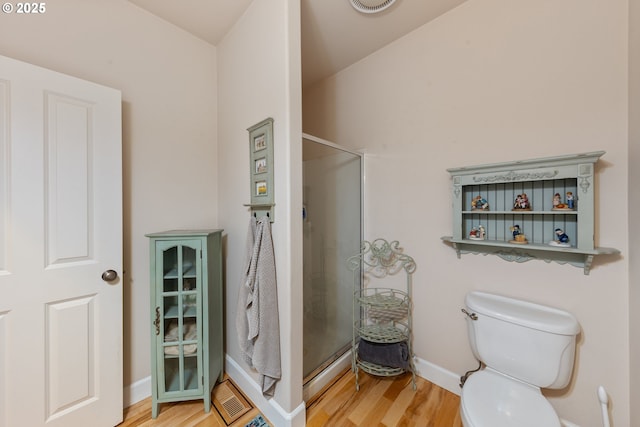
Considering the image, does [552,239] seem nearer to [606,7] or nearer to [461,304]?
[461,304]

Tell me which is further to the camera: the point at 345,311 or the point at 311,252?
the point at 345,311

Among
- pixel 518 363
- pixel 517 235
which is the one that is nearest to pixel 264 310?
pixel 518 363

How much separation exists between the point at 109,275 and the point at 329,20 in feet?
6.94

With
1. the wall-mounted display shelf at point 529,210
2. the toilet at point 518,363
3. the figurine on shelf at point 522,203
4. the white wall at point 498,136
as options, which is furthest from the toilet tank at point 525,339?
the figurine on shelf at point 522,203

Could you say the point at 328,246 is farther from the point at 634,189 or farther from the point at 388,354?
the point at 634,189

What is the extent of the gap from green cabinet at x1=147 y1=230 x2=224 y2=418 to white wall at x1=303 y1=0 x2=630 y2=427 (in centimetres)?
130

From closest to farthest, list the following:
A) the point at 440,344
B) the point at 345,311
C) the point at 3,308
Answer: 1. the point at 3,308
2. the point at 440,344
3. the point at 345,311

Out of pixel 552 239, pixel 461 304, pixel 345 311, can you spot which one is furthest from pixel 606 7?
pixel 345 311

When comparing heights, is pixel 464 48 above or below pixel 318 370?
above

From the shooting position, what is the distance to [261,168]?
143 cm

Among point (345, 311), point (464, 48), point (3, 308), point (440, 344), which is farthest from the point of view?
point (345, 311)

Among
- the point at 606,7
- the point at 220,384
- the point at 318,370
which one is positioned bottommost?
the point at 220,384

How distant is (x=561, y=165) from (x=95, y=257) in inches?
97.3

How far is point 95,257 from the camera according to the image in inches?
51.4
